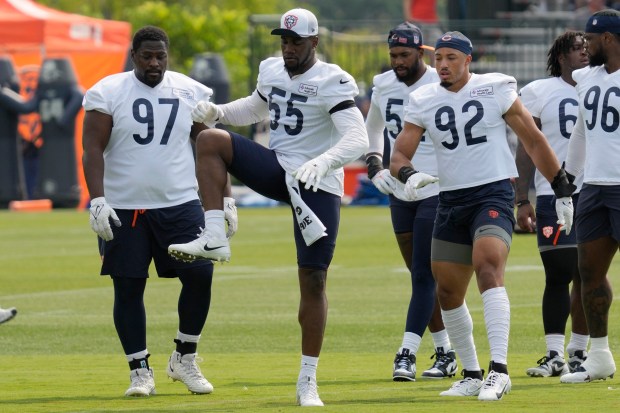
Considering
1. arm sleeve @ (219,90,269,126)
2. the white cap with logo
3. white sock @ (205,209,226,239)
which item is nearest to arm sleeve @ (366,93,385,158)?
arm sleeve @ (219,90,269,126)

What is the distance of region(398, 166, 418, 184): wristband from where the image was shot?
29.4ft

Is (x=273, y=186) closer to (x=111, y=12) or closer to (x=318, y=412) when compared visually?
(x=318, y=412)

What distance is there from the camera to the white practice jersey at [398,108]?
418 inches

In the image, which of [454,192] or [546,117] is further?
[546,117]

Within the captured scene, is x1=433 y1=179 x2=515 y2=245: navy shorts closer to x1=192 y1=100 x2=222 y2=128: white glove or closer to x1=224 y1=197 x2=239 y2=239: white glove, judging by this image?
Answer: x1=224 y1=197 x2=239 y2=239: white glove

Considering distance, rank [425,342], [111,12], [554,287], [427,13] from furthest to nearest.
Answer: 1. [111,12]
2. [427,13]
3. [425,342]
4. [554,287]

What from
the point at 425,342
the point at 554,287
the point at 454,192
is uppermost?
the point at 454,192

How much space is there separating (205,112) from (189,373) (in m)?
1.65

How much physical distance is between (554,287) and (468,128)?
1973mm

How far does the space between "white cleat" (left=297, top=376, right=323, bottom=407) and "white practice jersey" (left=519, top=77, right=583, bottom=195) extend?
8.30ft

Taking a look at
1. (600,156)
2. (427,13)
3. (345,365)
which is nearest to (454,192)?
(600,156)

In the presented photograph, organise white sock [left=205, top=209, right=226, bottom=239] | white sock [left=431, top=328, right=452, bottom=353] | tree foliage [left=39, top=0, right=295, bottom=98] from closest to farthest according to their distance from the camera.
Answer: white sock [left=205, top=209, right=226, bottom=239] → white sock [left=431, top=328, right=452, bottom=353] → tree foliage [left=39, top=0, right=295, bottom=98]

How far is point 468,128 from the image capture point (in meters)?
9.02


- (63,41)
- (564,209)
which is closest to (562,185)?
(564,209)
